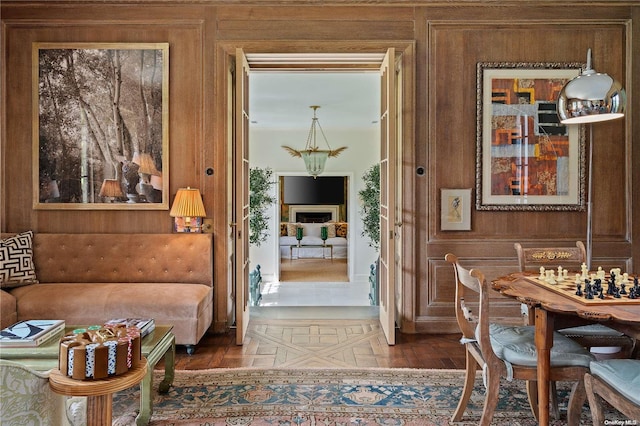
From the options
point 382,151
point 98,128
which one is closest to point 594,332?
point 382,151

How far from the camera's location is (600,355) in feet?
9.55

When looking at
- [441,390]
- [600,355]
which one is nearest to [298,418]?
[441,390]

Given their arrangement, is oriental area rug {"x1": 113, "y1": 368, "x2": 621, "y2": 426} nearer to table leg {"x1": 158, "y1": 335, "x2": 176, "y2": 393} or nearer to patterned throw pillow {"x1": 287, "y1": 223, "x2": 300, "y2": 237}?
table leg {"x1": 158, "y1": 335, "x2": 176, "y2": 393}

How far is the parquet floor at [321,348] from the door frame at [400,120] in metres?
0.31

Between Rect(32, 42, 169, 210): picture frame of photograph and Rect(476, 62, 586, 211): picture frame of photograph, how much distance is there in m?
2.82

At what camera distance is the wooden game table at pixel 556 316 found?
199cm

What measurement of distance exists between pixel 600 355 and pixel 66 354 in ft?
9.53

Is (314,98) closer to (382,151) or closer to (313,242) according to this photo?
(382,151)

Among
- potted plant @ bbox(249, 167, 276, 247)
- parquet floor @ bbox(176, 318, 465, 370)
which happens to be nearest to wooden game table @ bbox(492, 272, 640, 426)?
parquet floor @ bbox(176, 318, 465, 370)

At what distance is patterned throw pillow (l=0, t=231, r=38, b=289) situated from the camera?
3764mm

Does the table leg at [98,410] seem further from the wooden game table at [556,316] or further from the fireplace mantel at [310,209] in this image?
the fireplace mantel at [310,209]

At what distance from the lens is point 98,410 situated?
1.82 m

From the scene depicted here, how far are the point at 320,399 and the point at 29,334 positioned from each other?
63.6 inches

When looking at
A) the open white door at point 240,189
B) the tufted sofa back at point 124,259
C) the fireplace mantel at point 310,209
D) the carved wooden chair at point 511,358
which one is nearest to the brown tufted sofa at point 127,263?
the tufted sofa back at point 124,259
